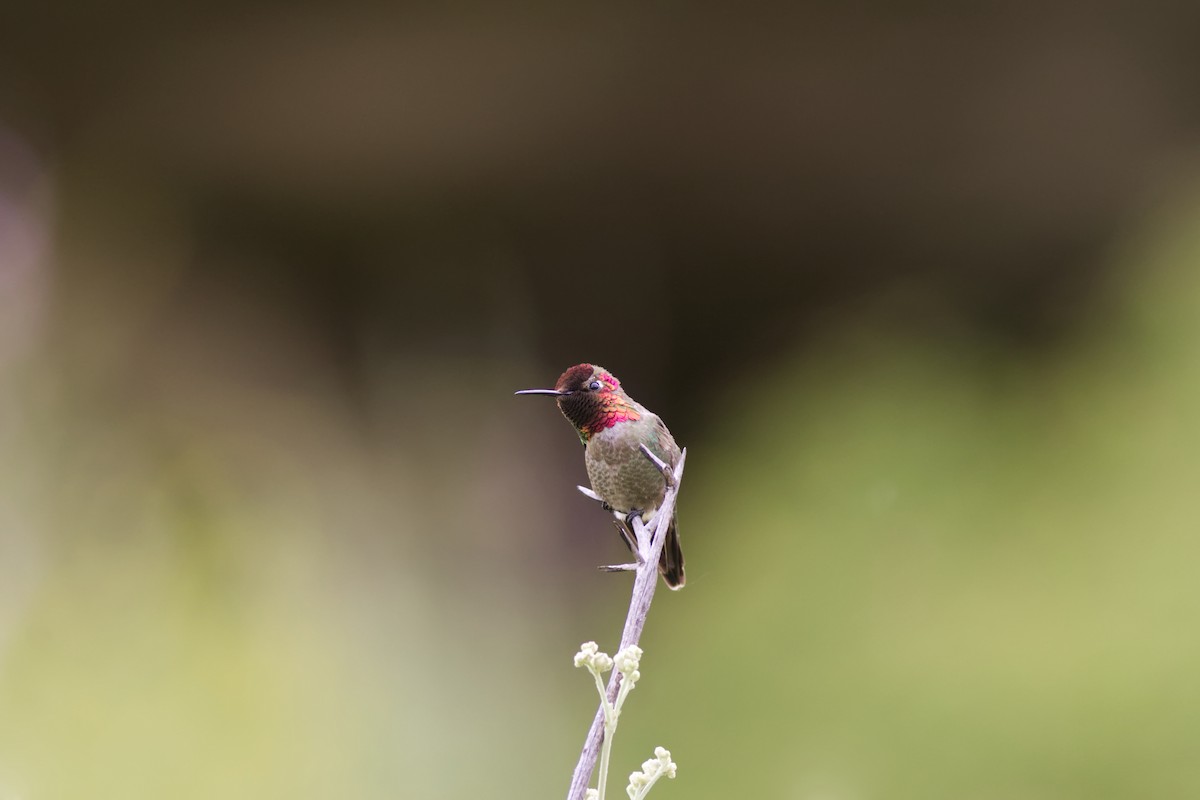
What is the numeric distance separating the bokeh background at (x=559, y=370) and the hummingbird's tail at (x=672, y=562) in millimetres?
1053

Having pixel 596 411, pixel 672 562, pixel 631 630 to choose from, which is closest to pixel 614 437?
pixel 596 411

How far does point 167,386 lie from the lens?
2672 millimetres

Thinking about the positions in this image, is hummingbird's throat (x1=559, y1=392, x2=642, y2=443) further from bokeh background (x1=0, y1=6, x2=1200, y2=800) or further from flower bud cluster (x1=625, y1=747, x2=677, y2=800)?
bokeh background (x1=0, y1=6, x2=1200, y2=800)

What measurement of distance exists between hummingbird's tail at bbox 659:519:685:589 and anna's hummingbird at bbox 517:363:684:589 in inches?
3.5

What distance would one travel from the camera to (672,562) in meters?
0.97

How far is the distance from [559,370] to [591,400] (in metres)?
2.05

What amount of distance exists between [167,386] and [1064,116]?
245 cm

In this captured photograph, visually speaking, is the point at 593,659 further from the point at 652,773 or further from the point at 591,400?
the point at 591,400

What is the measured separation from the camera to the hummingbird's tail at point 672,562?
3.13ft

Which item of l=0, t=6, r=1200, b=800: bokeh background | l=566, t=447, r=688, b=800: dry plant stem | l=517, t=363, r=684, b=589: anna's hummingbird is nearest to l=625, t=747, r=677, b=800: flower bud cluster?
l=566, t=447, r=688, b=800: dry plant stem

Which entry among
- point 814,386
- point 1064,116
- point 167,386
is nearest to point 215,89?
point 167,386

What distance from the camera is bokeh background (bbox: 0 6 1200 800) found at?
2000mm

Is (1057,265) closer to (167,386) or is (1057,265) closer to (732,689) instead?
(732,689)

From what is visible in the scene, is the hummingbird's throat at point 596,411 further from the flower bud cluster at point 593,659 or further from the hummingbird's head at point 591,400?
the flower bud cluster at point 593,659
